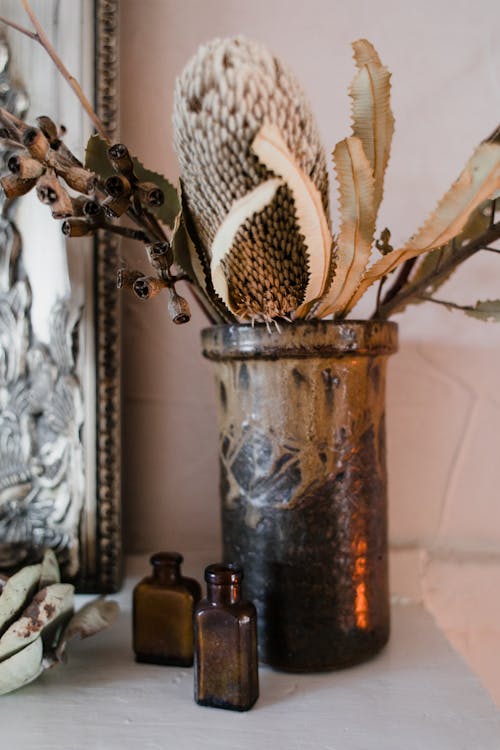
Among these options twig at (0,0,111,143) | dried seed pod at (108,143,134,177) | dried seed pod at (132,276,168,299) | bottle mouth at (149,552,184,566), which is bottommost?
bottle mouth at (149,552,184,566)

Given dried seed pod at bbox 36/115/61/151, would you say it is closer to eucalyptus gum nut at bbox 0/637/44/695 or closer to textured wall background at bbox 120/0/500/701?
textured wall background at bbox 120/0/500/701

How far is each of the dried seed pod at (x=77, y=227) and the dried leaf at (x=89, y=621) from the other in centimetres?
28

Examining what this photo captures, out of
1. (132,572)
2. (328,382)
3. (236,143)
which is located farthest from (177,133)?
(132,572)

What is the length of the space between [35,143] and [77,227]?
0.23 ft

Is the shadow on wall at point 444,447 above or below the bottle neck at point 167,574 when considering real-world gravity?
above

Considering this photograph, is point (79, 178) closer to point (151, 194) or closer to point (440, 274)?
point (151, 194)

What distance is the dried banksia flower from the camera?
0.39 m

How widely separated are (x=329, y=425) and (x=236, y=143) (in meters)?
0.20

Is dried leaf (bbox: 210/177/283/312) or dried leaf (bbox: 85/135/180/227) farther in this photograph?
dried leaf (bbox: 85/135/180/227)

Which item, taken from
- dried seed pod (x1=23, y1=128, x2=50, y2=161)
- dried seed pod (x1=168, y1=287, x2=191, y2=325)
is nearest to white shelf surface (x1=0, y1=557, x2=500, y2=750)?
dried seed pod (x1=168, y1=287, x2=191, y2=325)

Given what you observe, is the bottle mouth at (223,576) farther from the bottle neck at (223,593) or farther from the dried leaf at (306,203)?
the dried leaf at (306,203)

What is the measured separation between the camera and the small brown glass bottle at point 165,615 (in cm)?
50

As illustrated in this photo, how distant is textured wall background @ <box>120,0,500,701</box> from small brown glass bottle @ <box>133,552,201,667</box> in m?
0.18

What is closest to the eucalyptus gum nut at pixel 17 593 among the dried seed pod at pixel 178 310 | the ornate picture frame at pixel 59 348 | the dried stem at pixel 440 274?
the ornate picture frame at pixel 59 348
